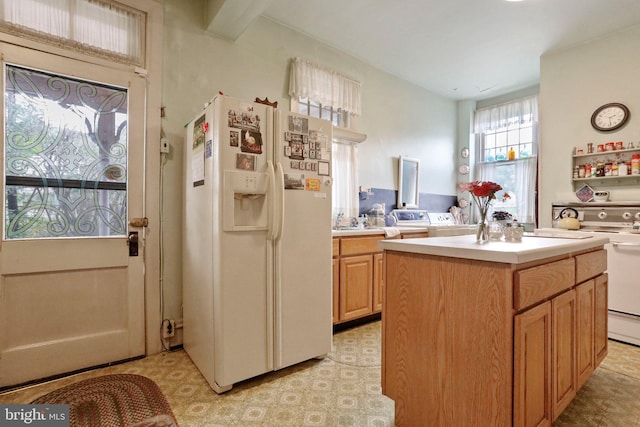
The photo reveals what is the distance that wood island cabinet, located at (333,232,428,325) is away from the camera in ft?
8.97

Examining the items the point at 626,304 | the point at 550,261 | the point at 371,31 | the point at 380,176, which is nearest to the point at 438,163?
the point at 380,176

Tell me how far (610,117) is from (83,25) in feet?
15.7

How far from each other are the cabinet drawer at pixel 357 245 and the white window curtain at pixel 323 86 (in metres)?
1.56

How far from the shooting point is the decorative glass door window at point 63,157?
6.38ft

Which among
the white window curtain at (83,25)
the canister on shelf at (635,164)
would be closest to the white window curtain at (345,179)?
the white window curtain at (83,25)

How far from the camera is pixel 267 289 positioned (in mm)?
2010

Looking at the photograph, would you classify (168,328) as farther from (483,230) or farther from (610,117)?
(610,117)

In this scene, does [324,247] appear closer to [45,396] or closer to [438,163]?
[45,396]

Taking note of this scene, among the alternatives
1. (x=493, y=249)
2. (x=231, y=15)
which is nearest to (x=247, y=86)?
(x=231, y=15)

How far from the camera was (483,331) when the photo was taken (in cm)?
124

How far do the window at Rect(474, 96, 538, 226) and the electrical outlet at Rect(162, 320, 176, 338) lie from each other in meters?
4.46

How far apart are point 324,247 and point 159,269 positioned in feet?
4.27

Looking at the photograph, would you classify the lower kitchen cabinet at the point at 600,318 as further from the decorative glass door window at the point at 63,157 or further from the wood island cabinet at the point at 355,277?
the decorative glass door window at the point at 63,157

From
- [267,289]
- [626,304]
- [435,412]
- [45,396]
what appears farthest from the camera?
[626,304]
